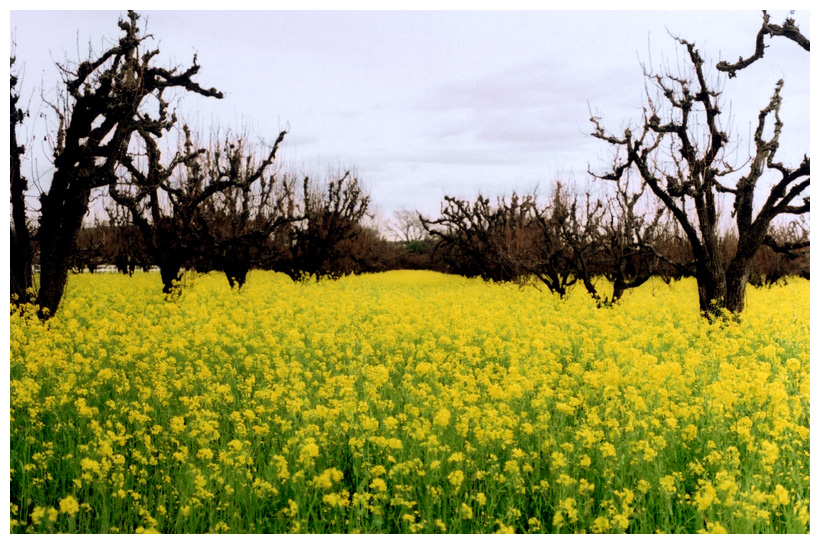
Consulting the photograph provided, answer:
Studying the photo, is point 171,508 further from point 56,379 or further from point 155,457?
point 56,379

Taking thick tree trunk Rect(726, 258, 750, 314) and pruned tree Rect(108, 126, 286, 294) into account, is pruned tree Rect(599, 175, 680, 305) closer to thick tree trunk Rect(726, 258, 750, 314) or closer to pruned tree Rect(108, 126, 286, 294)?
thick tree trunk Rect(726, 258, 750, 314)

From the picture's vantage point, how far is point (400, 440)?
17.1 feet

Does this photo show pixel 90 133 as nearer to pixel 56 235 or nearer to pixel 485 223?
pixel 56 235

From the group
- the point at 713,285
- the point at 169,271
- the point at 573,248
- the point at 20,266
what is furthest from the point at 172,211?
the point at 713,285

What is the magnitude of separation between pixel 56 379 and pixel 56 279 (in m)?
4.36

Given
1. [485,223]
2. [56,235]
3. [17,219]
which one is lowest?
[56,235]

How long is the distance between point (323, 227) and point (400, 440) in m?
23.7

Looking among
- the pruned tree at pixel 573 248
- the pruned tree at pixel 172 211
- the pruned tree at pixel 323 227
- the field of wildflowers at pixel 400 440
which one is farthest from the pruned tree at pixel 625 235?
the pruned tree at pixel 323 227

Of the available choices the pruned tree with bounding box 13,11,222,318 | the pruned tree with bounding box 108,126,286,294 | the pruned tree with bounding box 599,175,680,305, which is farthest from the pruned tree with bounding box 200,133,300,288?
the pruned tree with bounding box 599,175,680,305

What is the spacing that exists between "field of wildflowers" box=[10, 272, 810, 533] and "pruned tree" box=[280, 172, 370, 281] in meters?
17.8

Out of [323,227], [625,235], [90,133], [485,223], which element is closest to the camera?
[90,133]

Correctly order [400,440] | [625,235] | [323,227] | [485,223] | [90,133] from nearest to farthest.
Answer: [400,440], [90,133], [625,235], [323,227], [485,223]

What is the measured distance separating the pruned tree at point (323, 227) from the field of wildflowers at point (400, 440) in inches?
701

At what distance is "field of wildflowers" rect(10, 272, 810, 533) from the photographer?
4.55m
